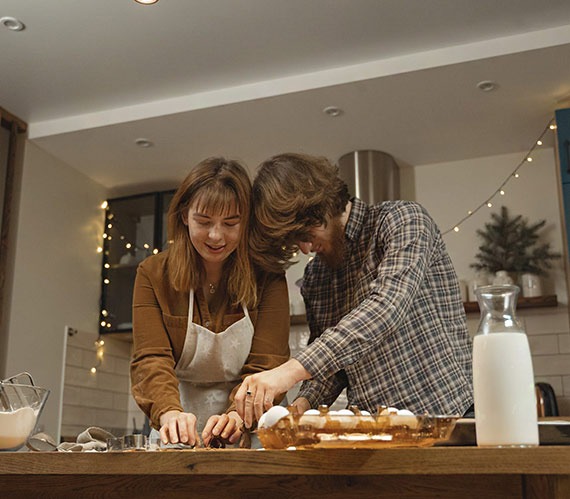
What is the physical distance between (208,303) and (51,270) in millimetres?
2326

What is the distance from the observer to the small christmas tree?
3529mm

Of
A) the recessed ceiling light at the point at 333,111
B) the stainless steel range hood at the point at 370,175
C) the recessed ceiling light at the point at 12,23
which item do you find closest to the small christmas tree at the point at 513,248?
the stainless steel range hood at the point at 370,175

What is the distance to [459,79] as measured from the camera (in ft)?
10.2

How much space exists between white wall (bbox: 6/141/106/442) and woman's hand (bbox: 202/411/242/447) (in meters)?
2.36

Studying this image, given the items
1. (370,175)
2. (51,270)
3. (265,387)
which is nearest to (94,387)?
(51,270)

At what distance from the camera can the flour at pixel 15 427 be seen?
1013 mm

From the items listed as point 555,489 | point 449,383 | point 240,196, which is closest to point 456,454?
point 555,489

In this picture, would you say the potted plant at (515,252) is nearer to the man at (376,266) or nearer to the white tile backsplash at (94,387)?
the man at (376,266)

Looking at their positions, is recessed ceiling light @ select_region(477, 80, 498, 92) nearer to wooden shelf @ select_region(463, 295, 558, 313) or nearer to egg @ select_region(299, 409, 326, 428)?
wooden shelf @ select_region(463, 295, 558, 313)

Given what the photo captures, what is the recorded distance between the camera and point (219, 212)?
160 cm

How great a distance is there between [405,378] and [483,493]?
29.9 inches

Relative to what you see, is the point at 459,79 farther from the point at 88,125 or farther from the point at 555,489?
the point at 555,489

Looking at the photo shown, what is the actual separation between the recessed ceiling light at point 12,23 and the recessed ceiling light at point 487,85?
6.15ft

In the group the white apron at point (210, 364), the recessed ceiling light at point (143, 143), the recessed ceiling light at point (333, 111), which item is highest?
the recessed ceiling light at point (333, 111)
